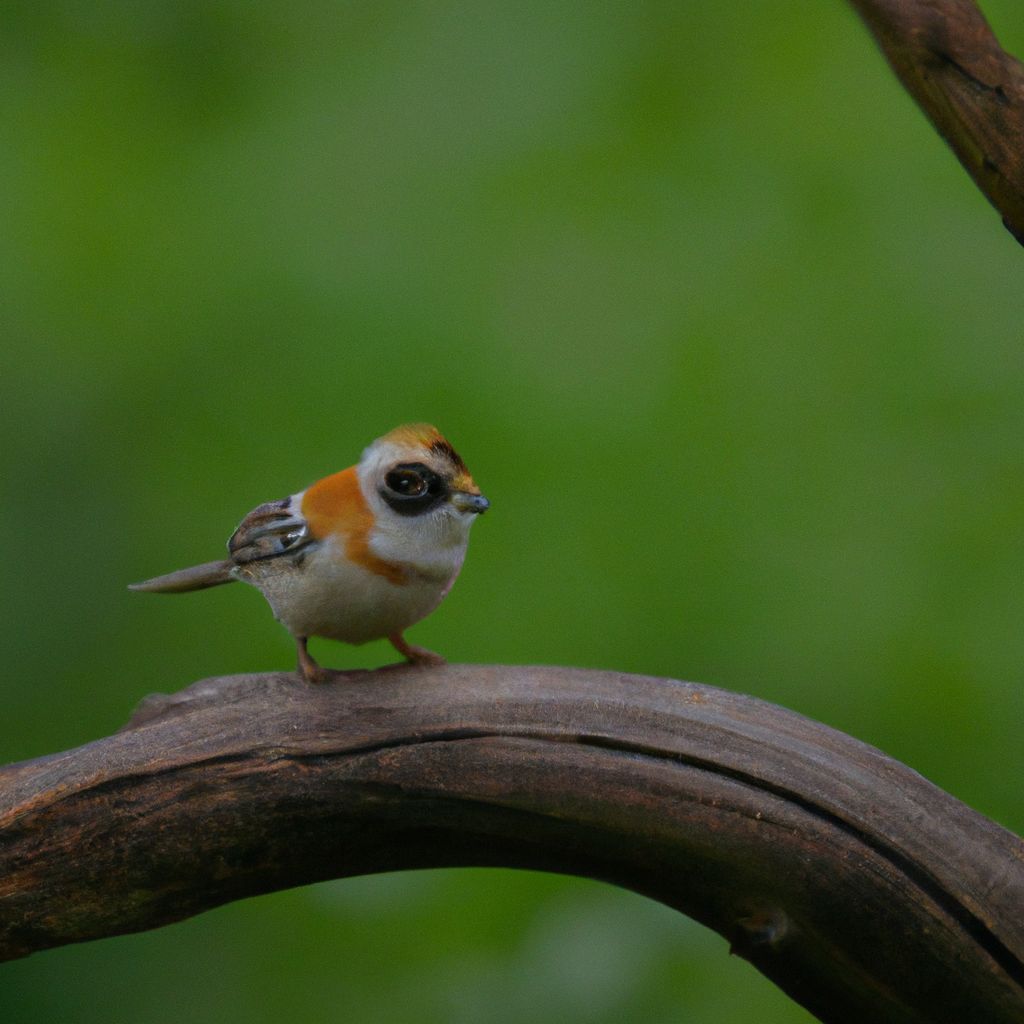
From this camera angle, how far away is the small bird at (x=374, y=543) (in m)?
1.88

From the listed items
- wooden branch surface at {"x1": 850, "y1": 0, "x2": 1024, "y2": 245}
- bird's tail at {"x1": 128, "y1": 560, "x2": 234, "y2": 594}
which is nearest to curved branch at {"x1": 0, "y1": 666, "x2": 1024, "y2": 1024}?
bird's tail at {"x1": 128, "y1": 560, "x2": 234, "y2": 594}

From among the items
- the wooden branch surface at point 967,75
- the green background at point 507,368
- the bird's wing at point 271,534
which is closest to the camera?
the wooden branch surface at point 967,75

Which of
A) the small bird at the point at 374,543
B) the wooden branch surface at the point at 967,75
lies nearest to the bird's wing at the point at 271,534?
the small bird at the point at 374,543

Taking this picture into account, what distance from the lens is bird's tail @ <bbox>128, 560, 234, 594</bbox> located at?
7.06ft

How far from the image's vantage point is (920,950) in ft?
5.64

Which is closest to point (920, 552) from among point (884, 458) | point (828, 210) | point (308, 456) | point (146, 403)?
point (884, 458)

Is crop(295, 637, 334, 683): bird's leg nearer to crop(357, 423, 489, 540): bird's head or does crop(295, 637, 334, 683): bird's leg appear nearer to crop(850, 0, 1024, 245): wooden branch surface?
crop(357, 423, 489, 540): bird's head

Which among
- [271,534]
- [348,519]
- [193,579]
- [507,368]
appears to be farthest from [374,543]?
[507,368]

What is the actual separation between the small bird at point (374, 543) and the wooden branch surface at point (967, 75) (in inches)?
32.3

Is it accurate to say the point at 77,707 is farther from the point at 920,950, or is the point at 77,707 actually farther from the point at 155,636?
the point at 920,950

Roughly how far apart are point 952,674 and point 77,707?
7.61 ft

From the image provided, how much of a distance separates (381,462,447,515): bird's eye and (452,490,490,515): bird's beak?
0.02m

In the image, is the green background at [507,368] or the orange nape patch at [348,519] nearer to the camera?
the orange nape patch at [348,519]

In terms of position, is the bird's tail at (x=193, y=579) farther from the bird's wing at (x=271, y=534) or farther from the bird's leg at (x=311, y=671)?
the bird's leg at (x=311, y=671)
